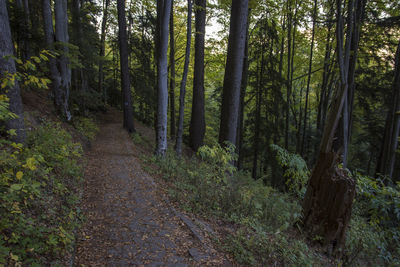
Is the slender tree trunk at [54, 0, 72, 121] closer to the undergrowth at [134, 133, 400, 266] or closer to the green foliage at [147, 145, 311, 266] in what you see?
the green foliage at [147, 145, 311, 266]

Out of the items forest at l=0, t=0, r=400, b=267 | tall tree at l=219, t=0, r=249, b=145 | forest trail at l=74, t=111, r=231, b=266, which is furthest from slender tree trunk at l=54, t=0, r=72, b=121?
tall tree at l=219, t=0, r=249, b=145

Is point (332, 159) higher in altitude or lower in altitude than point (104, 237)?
higher

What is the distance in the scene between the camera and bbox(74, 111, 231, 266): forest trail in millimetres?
3205

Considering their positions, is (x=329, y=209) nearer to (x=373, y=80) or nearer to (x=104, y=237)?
(x=104, y=237)

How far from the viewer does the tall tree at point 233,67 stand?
6730 millimetres

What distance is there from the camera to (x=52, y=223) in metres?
3.36

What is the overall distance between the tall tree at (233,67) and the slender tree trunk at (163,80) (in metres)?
2.28

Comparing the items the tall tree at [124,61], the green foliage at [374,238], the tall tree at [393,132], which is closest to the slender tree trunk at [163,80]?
the tall tree at [124,61]

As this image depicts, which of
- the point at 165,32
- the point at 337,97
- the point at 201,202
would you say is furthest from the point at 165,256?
the point at 165,32

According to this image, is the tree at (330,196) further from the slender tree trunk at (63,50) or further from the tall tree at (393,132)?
the slender tree trunk at (63,50)

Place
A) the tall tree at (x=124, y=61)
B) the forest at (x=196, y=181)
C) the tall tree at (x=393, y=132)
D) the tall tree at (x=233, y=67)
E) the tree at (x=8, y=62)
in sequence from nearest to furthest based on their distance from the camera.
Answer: the forest at (x=196, y=181) < the tree at (x=8, y=62) < the tall tree at (x=233, y=67) < the tall tree at (x=393, y=132) < the tall tree at (x=124, y=61)

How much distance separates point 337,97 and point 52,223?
6166mm

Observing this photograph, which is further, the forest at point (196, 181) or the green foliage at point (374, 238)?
the green foliage at point (374, 238)

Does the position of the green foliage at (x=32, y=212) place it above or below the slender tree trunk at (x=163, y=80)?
below
